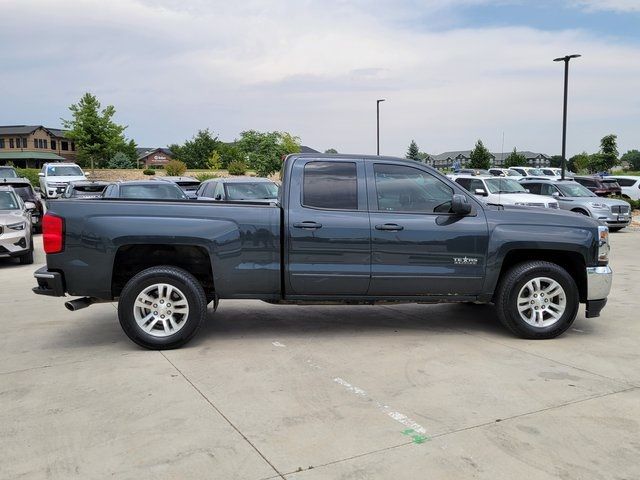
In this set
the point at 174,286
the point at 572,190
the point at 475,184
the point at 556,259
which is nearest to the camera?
the point at 174,286

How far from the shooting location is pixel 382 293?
586 cm

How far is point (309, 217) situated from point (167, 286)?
1.54 meters

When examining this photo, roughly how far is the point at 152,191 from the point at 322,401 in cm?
941

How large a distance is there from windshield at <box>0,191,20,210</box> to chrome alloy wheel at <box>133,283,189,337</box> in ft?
28.1

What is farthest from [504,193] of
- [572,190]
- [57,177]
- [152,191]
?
[57,177]

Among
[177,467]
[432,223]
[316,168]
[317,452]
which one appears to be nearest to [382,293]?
[432,223]

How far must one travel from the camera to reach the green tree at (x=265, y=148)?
50.1m

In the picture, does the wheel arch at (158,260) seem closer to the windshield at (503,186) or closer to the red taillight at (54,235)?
the red taillight at (54,235)

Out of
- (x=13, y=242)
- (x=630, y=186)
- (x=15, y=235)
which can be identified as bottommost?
(x=13, y=242)

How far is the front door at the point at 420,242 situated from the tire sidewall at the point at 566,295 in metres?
0.38

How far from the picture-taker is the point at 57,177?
27.9 metres

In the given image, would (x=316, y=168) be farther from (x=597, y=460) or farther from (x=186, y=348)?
(x=597, y=460)

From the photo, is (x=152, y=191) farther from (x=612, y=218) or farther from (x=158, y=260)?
(x=612, y=218)

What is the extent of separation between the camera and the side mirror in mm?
5723
